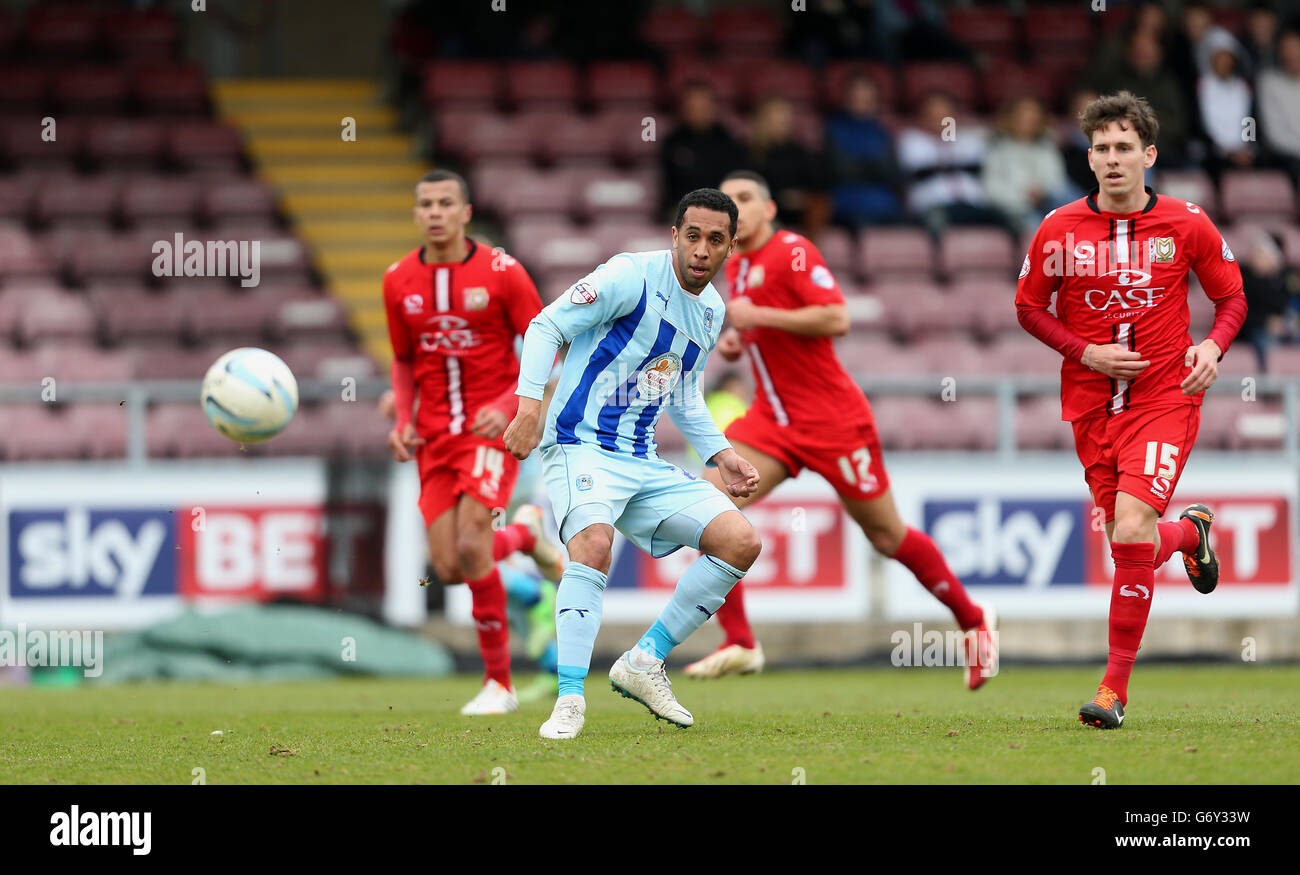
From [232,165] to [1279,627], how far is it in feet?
34.9

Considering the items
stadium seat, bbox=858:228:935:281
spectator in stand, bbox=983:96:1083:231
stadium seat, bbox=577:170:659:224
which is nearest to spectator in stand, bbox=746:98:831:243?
stadium seat, bbox=858:228:935:281

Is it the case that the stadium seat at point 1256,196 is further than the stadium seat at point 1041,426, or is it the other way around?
the stadium seat at point 1256,196

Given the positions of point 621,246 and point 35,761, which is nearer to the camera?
point 35,761

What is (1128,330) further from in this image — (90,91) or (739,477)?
(90,91)

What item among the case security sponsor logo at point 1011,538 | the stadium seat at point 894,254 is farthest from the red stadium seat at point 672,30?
the case security sponsor logo at point 1011,538

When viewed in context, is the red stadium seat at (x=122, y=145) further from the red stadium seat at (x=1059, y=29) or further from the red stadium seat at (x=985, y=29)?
the red stadium seat at (x=1059, y=29)

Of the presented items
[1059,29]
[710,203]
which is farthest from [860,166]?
[710,203]

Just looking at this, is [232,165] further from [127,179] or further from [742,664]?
[742,664]

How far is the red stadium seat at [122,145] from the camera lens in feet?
54.2

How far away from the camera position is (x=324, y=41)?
2055cm

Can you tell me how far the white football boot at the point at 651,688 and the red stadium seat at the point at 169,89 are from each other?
12325 mm

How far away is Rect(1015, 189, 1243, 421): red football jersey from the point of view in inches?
273

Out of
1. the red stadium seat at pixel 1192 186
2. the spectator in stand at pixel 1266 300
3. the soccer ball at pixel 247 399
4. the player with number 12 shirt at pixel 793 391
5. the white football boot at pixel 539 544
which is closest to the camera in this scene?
the soccer ball at pixel 247 399

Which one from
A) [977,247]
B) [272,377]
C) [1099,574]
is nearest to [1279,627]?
[1099,574]
